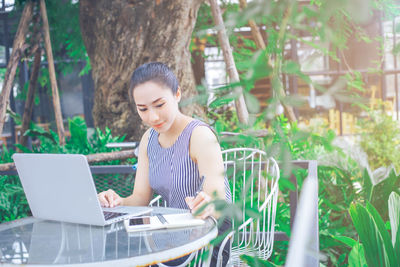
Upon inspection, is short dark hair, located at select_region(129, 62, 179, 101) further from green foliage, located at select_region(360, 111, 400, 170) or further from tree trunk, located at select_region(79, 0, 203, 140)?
green foliage, located at select_region(360, 111, 400, 170)

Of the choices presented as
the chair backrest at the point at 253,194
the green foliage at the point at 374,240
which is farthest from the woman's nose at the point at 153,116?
the green foliage at the point at 374,240

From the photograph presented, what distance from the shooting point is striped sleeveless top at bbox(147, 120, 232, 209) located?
6.51 feet

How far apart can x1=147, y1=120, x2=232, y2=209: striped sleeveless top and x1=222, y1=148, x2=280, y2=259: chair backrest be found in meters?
0.19

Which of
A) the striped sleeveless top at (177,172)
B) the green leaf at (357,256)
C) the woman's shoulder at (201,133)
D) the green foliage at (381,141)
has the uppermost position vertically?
the woman's shoulder at (201,133)

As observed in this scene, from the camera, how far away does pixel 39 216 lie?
68.6 inches

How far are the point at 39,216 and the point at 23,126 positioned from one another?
2454 millimetres

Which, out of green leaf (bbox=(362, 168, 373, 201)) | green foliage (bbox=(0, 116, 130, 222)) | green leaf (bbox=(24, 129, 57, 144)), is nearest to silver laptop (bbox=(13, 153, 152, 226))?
green foliage (bbox=(0, 116, 130, 222))

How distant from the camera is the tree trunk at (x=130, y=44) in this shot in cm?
369

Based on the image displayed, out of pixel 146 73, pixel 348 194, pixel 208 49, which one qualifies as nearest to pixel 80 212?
pixel 146 73

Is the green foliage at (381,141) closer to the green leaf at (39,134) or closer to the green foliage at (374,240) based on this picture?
the green leaf at (39,134)

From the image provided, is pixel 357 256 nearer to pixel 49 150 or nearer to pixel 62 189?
pixel 62 189

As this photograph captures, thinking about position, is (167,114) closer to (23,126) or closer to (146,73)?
(146,73)

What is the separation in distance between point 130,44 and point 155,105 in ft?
6.68

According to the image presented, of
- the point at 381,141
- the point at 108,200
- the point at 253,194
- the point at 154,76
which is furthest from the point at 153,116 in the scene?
the point at 381,141
